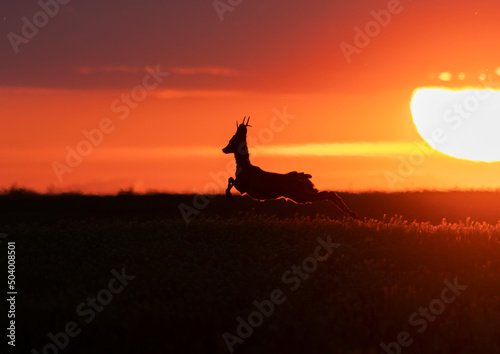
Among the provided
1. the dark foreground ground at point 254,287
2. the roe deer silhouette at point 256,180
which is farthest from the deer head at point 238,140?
the dark foreground ground at point 254,287

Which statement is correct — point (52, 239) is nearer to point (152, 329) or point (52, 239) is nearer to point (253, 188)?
point (253, 188)

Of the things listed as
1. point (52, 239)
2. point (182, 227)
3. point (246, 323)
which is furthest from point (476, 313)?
point (52, 239)

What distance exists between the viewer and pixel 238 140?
2228 cm

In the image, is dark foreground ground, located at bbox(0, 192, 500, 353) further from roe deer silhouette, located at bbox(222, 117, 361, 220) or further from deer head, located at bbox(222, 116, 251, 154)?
deer head, located at bbox(222, 116, 251, 154)

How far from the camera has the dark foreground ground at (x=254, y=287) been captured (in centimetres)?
1501

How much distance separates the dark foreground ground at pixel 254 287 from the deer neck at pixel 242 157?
6.41 ft

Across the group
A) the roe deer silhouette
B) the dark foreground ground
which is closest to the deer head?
the roe deer silhouette

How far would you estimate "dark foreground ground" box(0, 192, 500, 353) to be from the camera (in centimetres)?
1501

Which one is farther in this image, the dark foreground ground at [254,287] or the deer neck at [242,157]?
the deer neck at [242,157]

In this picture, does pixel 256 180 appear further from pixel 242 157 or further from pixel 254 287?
pixel 254 287

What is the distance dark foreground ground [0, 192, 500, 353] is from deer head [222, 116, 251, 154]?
238cm

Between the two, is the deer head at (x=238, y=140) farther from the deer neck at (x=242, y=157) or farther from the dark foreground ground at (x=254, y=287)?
the dark foreground ground at (x=254, y=287)

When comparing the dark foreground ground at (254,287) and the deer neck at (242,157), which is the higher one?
the deer neck at (242,157)

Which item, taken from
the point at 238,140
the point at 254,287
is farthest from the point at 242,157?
the point at 254,287
